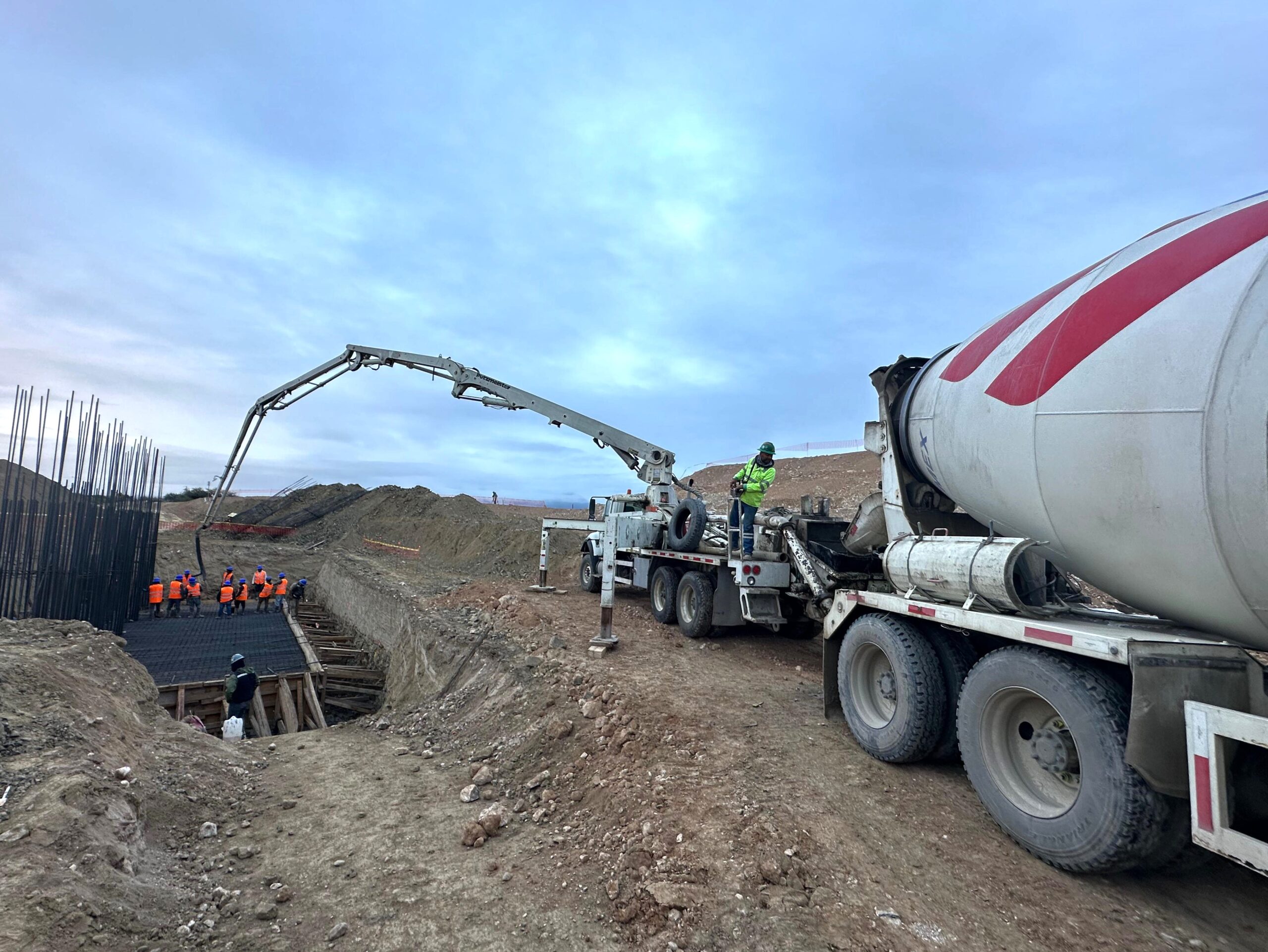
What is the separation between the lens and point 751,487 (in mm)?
8445

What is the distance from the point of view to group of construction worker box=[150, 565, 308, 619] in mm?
18172

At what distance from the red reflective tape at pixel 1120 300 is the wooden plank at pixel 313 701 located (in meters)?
12.8

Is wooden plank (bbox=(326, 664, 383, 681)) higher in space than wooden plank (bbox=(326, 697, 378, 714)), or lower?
higher

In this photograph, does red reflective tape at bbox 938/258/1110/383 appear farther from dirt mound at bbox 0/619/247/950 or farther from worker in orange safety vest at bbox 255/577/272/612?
worker in orange safety vest at bbox 255/577/272/612

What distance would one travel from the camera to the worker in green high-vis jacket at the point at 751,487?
332 inches

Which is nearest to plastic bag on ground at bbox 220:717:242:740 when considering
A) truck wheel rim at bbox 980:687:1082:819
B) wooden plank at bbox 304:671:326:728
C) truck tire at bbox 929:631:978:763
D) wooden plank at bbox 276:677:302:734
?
wooden plank at bbox 276:677:302:734

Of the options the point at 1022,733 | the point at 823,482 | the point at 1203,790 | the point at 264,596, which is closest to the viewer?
the point at 1203,790

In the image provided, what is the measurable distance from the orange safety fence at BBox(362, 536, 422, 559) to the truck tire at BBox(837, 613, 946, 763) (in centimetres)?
2283

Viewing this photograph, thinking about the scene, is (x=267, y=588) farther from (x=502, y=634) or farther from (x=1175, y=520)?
(x=1175, y=520)

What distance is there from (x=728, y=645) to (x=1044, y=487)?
5.92 m

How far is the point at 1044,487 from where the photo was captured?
4.11 metres

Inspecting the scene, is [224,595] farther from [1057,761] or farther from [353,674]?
[1057,761]

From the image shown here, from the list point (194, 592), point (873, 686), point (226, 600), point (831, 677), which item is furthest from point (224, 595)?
point (873, 686)

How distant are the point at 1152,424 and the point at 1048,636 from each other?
4.10 feet
